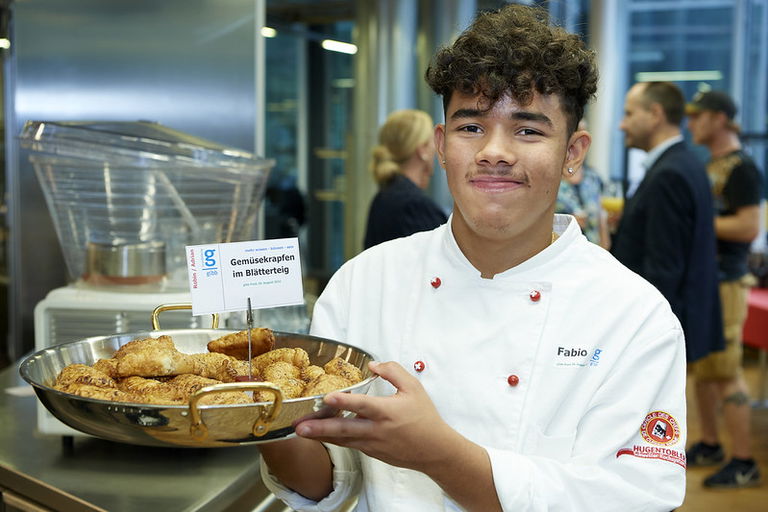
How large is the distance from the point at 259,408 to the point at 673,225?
101 inches

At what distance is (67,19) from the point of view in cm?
254

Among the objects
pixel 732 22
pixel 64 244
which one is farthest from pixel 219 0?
pixel 732 22

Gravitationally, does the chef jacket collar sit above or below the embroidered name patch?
above

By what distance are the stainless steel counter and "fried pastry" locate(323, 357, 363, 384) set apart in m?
0.49

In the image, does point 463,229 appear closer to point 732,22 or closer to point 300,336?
point 300,336

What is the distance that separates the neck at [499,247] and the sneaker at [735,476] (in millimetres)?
2931

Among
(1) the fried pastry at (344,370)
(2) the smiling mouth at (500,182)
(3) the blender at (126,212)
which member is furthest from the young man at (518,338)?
(3) the blender at (126,212)

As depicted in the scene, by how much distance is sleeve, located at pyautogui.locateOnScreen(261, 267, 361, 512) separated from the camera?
4.08 ft

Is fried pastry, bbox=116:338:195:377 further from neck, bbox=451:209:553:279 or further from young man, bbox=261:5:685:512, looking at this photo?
neck, bbox=451:209:553:279

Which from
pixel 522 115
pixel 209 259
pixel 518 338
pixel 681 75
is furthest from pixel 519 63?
pixel 681 75

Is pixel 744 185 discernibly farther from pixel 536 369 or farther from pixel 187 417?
pixel 187 417

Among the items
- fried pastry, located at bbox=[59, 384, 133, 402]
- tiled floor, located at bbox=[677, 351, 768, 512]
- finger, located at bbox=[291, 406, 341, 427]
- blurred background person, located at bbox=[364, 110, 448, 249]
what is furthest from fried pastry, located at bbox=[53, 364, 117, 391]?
tiled floor, located at bbox=[677, 351, 768, 512]

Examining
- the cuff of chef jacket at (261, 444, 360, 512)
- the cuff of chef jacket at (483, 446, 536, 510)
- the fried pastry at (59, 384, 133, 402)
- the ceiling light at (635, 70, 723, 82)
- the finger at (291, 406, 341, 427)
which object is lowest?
the cuff of chef jacket at (261, 444, 360, 512)

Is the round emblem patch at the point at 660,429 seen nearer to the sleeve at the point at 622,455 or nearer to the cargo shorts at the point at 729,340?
the sleeve at the point at 622,455
